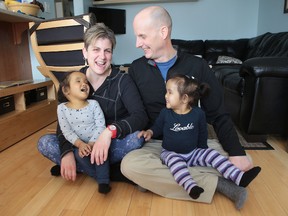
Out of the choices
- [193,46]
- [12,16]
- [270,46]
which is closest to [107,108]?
[12,16]

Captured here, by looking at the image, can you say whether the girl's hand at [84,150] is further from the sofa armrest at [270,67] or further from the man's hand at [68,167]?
the sofa armrest at [270,67]

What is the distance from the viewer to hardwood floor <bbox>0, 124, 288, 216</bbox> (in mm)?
1037

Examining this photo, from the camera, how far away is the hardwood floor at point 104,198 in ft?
3.40

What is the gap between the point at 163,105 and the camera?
1307 millimetres

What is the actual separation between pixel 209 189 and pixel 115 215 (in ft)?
1.42

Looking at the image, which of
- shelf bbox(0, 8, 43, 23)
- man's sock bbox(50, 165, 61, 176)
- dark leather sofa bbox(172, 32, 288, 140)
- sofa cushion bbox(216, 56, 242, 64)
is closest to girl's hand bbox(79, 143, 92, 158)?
man's sock bbox(50, 165, 61, 176)

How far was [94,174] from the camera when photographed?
1.21 metres

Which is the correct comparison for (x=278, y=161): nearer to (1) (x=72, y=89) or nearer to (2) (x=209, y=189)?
(2) (x=209, y=189)

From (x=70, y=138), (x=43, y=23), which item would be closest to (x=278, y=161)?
Answer: (x=70, y=138)

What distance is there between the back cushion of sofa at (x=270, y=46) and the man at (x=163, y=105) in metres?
1.33

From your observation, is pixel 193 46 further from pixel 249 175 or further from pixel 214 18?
pixel 249 175

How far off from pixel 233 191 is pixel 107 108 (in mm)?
728

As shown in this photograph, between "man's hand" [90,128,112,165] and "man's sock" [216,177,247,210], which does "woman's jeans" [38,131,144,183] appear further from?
"man's sock" [216,177,247,210]

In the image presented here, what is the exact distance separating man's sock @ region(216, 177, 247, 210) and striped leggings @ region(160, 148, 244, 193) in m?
0.03
